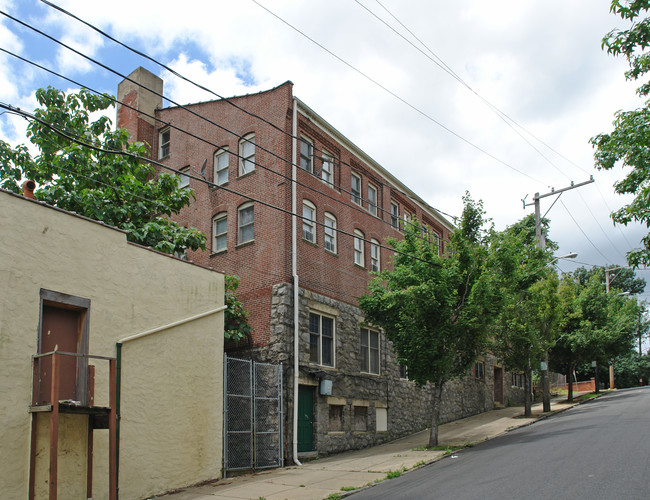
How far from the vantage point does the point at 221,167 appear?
21.8 metres

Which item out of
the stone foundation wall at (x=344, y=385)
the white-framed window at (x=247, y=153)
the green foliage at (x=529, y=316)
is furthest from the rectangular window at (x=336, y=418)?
the white-framed window at (x=247, y=153)

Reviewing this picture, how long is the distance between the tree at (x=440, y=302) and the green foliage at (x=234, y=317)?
4317mm

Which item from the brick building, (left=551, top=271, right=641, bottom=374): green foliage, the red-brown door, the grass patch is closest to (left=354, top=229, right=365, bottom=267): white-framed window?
the brick building

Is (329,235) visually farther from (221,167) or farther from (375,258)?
(221,167)

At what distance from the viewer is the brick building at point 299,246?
1825 cm

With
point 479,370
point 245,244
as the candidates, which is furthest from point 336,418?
point 479,370

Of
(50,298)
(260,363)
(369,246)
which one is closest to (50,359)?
(50,298)

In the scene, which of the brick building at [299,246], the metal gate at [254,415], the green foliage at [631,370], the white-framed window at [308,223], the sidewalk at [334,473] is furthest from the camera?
the green foliage at [631,370]

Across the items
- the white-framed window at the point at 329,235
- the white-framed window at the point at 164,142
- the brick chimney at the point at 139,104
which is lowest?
the white-framed window at the point at 329,235

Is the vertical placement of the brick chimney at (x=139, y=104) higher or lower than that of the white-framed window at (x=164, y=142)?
higher

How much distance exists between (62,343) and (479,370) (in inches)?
1021

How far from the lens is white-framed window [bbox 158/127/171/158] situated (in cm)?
2423

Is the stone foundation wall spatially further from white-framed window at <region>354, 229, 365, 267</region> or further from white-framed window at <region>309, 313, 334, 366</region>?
white-framed window at <region>354, 229, 365, 267</region>

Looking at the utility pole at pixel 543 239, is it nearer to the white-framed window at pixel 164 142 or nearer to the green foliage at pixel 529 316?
the green foliage at pixel 529 316
